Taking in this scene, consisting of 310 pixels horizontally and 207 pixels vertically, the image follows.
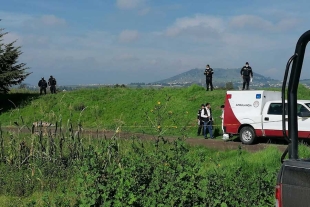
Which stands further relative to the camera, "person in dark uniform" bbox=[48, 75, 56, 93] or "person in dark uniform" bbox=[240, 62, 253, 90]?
"person in dark uniform" bbox=[48, 75, 56, 93]

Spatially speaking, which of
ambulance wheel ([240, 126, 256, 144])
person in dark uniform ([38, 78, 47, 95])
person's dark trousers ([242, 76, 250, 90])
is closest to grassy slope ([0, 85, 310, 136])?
person in dark uniform ([38, 78, 47, 95])

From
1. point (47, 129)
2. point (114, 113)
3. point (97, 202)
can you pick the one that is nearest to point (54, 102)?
point (114, 113)

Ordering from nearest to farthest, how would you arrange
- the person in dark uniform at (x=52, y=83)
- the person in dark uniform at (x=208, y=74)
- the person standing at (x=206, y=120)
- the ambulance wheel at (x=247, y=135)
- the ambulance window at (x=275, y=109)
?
the ambulance window at (x=275, y=109)
the ambulance wheel at (x=247, y=135)
the person standing at (x=206, y=120)
the person in dark uniform at (x=208, y=74)
the person in dark uniform at (x=52, y=83)

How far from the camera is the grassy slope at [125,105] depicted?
25.2 m

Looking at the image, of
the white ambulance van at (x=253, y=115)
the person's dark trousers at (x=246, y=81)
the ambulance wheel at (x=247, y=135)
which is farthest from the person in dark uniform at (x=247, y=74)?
the ambulance wheel at (x=247, y=135)

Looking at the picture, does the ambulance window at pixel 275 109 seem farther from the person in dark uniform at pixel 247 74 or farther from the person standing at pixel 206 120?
the person in dark uniform at pixel 247 74

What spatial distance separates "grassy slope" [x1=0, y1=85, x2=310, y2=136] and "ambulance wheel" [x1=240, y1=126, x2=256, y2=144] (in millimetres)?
3213

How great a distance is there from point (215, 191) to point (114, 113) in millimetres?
23521

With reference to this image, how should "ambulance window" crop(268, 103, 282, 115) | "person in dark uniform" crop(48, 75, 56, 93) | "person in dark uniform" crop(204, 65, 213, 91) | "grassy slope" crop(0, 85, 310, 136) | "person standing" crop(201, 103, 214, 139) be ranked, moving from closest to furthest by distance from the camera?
"ambulance window" crop(268, 103, 282, 115), "person standing" crop(201, 103, 214, 139), "grassy slope" crop(0, 85, 310, 136), "person in dark uniform" crop(204, 65, 213, 91), "person in dark uniform" crop(48, 75, 56, 93)

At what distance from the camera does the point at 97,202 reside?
6344 millimetres

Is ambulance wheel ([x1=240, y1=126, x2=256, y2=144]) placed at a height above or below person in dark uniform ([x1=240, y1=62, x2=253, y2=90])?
below

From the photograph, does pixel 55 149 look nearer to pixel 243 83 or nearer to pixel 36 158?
pixel 36 158

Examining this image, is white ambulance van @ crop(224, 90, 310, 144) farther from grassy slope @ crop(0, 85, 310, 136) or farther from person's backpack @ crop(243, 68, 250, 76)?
person's backpack @ crop(243, 68, 250, 76)

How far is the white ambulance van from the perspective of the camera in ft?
60.5
